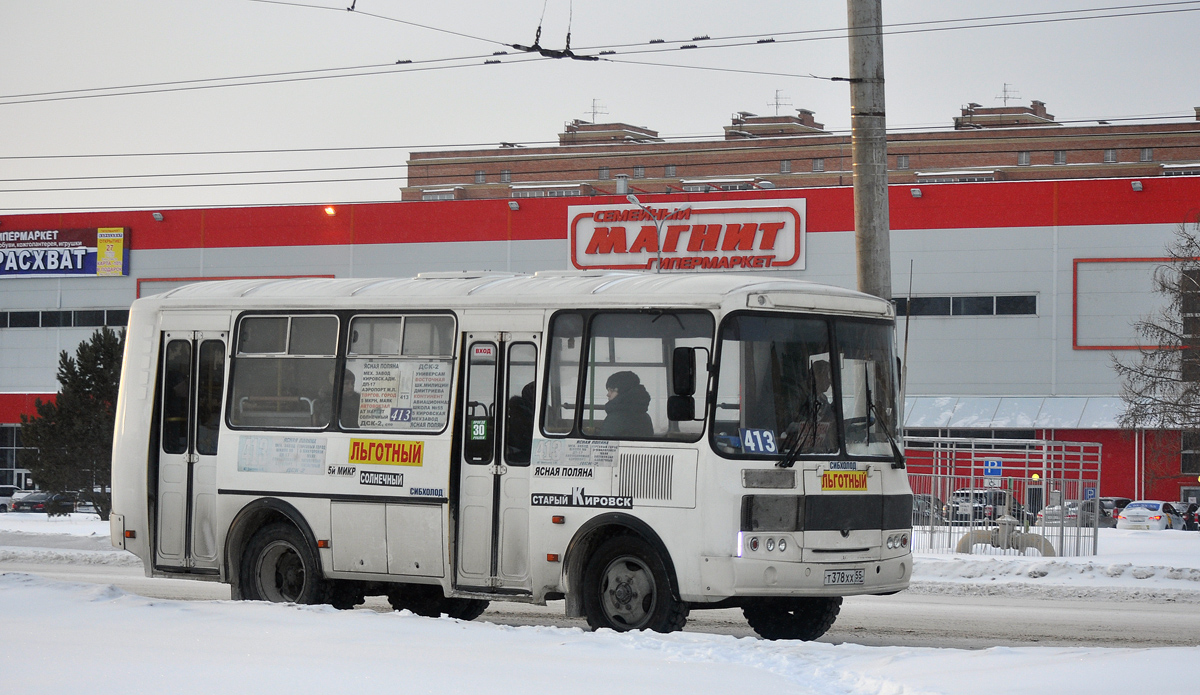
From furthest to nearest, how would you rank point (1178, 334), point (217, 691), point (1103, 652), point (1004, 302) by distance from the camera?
point (1004, 302)
point (1178, 334)
point (1103, 652)
point (217, 691)

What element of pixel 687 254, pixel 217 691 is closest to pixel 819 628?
pixel 217 691

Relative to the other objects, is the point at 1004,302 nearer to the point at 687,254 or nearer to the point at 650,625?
the point at 687,254

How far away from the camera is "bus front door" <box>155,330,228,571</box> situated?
12.7 meters

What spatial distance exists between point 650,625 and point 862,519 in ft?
5.66

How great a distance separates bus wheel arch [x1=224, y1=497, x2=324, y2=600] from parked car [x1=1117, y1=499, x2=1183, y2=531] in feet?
103

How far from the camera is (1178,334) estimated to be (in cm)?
4438

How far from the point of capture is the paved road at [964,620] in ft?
37.0

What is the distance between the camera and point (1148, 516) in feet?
131

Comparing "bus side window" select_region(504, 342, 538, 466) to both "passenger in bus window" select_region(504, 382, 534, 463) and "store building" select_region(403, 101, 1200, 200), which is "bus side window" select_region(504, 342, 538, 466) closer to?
"passenger in bus window" select_region(504, 382, 534, 463)

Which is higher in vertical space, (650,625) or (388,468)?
(388,468)

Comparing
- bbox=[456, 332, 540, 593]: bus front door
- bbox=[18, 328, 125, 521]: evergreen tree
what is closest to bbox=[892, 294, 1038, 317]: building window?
bbox=[18, 328, 125, 521]: evergreen tree

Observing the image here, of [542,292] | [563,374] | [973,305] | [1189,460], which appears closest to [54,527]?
[542,292]

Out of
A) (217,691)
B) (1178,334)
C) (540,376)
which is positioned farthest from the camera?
(1178,334)

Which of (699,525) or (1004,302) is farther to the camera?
(1004,302)
